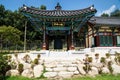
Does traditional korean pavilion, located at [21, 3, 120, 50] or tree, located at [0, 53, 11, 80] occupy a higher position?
traditional korean pavilion, located at [21, 3, 120, 50]

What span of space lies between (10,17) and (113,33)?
35482 mm

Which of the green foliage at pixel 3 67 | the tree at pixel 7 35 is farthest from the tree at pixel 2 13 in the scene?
the green foliage at pixel 3 67

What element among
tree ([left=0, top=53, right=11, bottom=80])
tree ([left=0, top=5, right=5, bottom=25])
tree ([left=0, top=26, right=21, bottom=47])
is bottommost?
tree ([left=0, top=53, right=11, bottom=80])

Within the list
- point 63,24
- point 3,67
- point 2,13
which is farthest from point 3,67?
point 2,13

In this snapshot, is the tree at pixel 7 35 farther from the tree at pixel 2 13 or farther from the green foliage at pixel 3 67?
the green foliage at pixel 3 67

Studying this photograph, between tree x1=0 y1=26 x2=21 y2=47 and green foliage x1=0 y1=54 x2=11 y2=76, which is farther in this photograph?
tree x1=0 y1=26 x2=21 y2=47

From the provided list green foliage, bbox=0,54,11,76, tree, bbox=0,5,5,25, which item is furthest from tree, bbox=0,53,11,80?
tree, bbox=0,5,5,25

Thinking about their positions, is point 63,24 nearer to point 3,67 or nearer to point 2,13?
point 3,67

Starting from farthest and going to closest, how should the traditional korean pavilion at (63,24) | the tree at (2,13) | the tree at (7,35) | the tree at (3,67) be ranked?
the tree at (2,13), the tree at (7,35), the traditional korean pavilion at (63,24), the tree at (3,67)

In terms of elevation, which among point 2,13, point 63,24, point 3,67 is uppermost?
point 2,13

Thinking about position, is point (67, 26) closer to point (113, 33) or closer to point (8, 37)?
point (113, 33)

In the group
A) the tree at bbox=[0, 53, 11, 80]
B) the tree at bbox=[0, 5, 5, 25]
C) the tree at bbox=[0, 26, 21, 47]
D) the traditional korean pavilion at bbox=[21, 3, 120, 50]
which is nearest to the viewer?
the tree at bbox=[0, 53, 11, 80]

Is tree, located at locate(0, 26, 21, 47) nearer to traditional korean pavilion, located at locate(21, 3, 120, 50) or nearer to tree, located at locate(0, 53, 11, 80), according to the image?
traditional korean pavilion, located at locate(21, 3, 120, 50)

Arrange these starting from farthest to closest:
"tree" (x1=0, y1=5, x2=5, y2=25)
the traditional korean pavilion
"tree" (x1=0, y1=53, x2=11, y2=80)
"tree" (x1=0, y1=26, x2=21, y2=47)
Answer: "tree" (x1=0, y1=5, x2=5, y2=25), "tree" (x1=0, y1=26, x2=21, y2=47), the traditional korean pavilion, "tree" (x1=0, y1=53, x2=11, y2=80)
